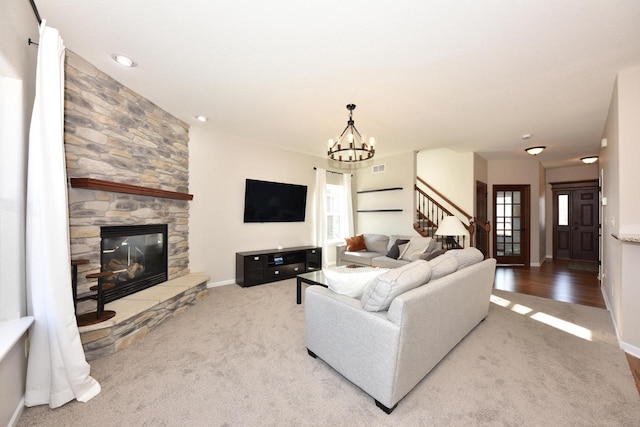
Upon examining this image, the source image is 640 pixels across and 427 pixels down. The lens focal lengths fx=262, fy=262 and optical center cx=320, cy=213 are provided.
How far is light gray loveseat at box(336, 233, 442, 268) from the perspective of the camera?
461 cm

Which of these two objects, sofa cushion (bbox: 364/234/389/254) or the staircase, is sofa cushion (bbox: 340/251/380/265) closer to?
sofa cushion (bbox: 364/234/389/254)

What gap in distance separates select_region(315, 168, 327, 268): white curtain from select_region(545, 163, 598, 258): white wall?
6.53m

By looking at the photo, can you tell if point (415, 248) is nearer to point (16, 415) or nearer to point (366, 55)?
point (366, 55)

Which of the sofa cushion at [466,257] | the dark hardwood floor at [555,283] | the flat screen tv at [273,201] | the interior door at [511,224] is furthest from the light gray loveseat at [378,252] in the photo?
the interior door at [511,224]

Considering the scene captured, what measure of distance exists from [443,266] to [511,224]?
19.3 ft

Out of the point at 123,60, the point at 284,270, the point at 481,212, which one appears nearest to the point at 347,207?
the point at 284,270

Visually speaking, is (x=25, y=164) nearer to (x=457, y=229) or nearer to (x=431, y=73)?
(x=431, y=73)

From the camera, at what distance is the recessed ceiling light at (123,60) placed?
7.65 ft

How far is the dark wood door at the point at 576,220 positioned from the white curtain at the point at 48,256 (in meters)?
10.1

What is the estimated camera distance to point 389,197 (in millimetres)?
6000

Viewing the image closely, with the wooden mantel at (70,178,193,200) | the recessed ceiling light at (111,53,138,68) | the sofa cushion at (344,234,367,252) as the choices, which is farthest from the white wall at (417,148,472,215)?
the recessed ceiling light at (111,53,138,68)

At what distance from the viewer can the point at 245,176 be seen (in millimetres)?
4848

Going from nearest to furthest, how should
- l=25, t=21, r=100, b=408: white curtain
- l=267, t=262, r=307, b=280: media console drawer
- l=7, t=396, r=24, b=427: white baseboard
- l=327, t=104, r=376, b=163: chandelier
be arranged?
l=7, t=396, r=24, b=427: white baseboard → l=25, t=21, r=100, b=408: white curtain → l=327, t=104, r=376, b=163: chandelier → l=267, t=262, r=307, b=280: media console drawer

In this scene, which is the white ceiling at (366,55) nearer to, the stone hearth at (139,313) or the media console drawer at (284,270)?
the stone hearth at (139,313)
